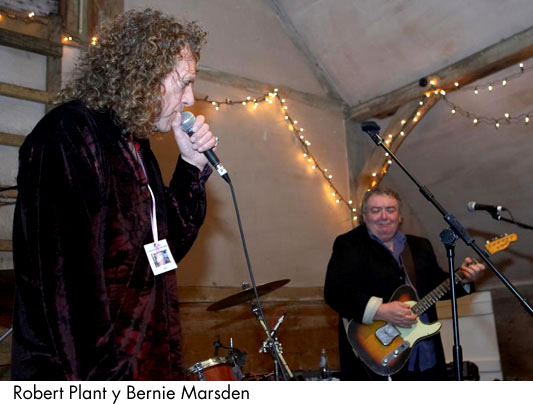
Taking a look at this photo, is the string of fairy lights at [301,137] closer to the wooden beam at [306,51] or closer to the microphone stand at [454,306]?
the wooden beam at [306,51]

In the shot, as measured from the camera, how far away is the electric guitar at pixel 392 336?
11.0ft

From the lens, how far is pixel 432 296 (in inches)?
136

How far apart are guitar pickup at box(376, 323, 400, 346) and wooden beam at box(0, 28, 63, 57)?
2.74 meters

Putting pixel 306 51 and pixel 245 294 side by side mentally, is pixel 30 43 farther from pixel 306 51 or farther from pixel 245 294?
pixel 306 51

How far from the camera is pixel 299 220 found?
17.2 feet

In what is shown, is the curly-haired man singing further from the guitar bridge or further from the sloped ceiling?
the sloped ceiling

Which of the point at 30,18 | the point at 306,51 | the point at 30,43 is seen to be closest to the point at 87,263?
the point at 30,43

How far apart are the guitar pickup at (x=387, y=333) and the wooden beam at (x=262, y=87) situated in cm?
253

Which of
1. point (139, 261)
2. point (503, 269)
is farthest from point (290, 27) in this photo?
point (139, 261)

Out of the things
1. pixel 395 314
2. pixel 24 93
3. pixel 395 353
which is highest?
pixel 24 93

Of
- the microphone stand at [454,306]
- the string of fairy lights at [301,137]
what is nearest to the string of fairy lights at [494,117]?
the string of fairy lights at [301,137]

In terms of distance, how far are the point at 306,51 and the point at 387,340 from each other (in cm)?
321

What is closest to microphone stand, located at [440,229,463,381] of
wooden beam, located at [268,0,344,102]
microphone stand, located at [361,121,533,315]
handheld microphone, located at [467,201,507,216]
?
microphone stand, located at [361,121,533,315]
